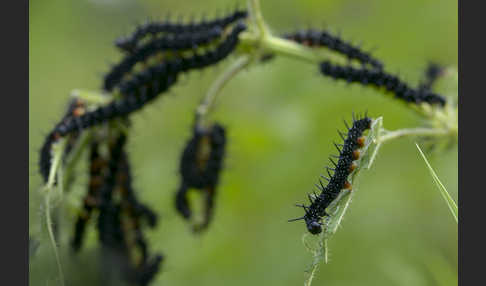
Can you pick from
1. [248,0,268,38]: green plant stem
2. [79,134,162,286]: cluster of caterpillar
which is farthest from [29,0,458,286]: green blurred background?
[248,0,268,38]: green plant stem

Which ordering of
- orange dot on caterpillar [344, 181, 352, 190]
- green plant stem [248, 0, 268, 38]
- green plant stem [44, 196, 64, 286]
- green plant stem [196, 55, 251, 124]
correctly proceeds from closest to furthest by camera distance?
orange dot on caterpillar [344, 181, 352, 190], green plant stem [44, 196, 64, 286], green plant stem [248, 0, 268, 38], green plant stem [196, 55, 251, 124]

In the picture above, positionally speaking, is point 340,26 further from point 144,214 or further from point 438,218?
point 144,214

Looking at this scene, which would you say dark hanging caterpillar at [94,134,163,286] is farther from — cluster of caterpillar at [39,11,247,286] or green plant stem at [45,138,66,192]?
green plant stem at [45,138,66,192]

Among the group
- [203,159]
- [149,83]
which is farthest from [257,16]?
[203,159]

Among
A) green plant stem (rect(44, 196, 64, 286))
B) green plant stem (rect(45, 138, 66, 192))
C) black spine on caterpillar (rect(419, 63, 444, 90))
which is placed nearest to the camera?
green plant stem (rect(44, 196, 64, 286))

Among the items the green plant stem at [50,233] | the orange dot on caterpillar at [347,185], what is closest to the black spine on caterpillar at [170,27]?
the green plant stem at [50,233]

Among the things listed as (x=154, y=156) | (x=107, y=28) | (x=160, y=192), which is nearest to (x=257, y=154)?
(x=160, y=192)
